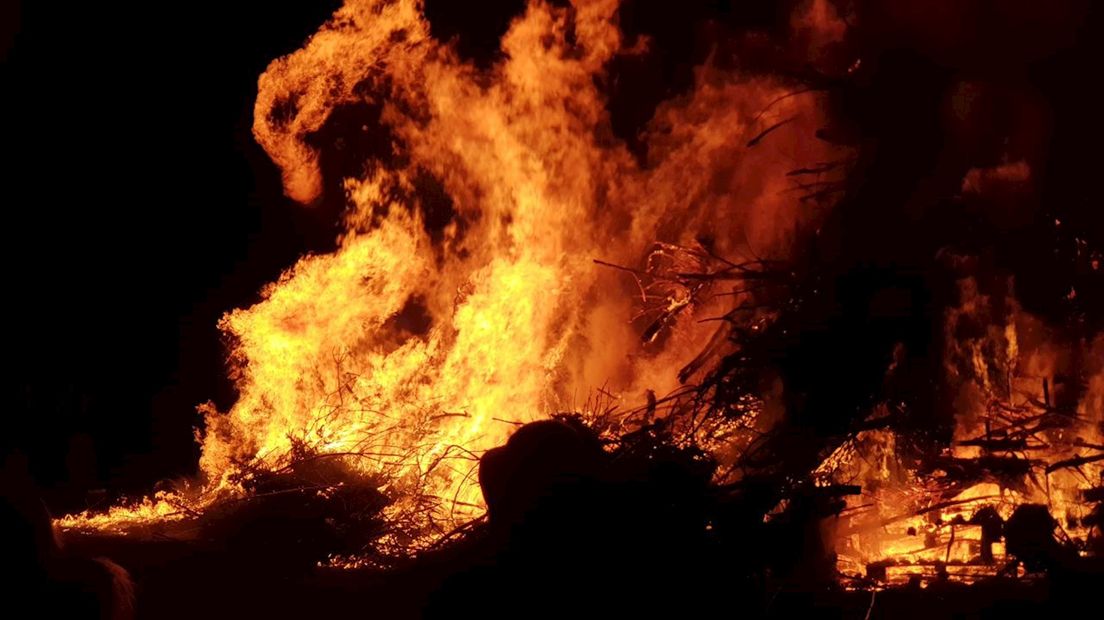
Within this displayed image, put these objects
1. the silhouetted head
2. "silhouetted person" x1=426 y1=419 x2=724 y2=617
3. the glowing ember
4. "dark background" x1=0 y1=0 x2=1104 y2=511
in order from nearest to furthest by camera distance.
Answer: "silhouetted person" x1=426 y1=419 x2=724 y2=617
the silhouetted head
the glowing ember
"dark background" x1=0 y1=0 x2=1104 y2=511

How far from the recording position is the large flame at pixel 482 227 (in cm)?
684

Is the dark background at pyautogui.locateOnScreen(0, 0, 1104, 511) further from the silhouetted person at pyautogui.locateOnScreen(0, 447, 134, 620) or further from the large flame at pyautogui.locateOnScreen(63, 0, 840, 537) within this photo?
the silhouetted person at pyautogui.locateOnScreen(0, 447, 134, 620)

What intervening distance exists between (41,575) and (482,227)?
436 centimetres

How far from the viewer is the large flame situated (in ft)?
22.4

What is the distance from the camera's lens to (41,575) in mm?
4422

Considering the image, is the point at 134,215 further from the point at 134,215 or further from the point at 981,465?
the point at 981,465

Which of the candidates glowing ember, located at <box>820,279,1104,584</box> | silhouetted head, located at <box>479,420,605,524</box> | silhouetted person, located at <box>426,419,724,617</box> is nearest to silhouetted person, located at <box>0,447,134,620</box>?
silhouetted person, located at <box>426,419,724,617</box>

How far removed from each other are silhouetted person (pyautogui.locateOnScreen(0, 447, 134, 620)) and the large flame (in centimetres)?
192

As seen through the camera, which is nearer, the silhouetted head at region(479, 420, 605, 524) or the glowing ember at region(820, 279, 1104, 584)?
the silhouetted head at region(479, 420, 605, 524)

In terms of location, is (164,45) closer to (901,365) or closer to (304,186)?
(304,186)

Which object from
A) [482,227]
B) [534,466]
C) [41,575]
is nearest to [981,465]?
[534,466]

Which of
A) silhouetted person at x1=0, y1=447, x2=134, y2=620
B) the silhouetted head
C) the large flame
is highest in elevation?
the large flame

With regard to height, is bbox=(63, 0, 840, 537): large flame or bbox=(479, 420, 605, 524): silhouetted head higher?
bbox=(63, 0, 840, 537): large flame

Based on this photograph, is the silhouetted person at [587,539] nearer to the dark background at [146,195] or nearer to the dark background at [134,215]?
the dark background at [146,195]
